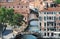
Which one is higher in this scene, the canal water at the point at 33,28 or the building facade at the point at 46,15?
the building facade at the point at 46,15

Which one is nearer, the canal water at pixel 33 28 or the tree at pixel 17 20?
the canal water at pixel 33 28

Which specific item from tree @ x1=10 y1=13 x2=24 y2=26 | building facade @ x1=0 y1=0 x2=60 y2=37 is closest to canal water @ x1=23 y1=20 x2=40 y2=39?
building facade @ x1=0 y1=0 x2=60 y2=37

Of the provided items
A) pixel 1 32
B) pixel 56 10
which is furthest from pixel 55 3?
pixel 1 32

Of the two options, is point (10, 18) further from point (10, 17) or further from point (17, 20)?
point (17, 20)

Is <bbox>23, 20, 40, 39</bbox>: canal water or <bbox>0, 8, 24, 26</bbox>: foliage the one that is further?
<bbox>0, 8, 24, 26</bbox>: foliage

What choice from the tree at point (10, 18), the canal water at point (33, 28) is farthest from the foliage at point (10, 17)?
the canal water at point (33, 28)

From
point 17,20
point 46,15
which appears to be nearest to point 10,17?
point 17,20

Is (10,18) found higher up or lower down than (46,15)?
lower down

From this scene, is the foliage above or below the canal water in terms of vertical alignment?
above

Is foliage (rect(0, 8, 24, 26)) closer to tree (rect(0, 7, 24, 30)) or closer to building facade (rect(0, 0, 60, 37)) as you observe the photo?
tree (rect(0, 7, 24, 30))

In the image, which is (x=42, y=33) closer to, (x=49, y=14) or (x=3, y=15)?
(x=49, y=14)

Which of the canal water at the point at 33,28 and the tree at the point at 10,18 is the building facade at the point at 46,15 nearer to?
the canal water at the point at 33,28
